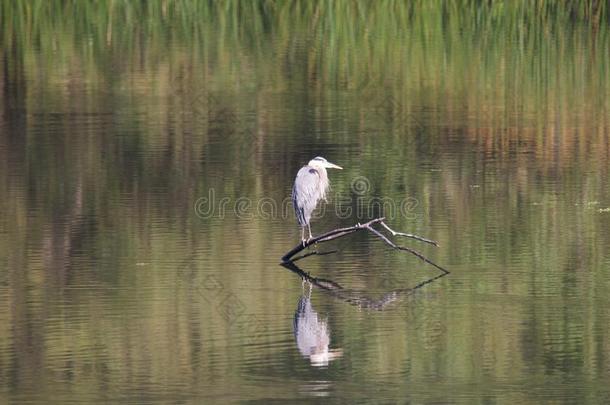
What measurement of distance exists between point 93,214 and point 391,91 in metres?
6.21

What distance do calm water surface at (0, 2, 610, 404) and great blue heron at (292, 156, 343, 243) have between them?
11.7 inches

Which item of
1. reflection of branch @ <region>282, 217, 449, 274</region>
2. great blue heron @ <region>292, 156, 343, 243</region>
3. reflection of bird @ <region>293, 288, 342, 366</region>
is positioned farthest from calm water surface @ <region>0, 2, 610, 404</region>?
great blue heron @ <region>292, 156, 343, 243</region>

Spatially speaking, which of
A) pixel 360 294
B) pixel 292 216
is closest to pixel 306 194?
pixel 292 216

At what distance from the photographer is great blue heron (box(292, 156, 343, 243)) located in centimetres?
1013

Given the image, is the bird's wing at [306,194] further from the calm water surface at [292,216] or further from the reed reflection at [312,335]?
the reed reflection at [312,335]

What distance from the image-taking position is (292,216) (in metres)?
11.1

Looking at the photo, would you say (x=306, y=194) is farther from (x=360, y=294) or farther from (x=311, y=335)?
(x=311, y=335)

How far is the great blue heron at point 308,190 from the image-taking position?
33.2 feet

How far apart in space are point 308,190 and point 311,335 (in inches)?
87.8

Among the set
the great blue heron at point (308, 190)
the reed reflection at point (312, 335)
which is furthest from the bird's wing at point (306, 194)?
the reed reflection at point (312, 335)

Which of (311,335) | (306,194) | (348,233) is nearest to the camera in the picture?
(311,335)

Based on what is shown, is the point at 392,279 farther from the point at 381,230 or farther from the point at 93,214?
the point at 93,214

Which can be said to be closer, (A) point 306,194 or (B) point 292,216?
(A) point 306,194

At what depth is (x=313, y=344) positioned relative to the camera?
26.3 ft
